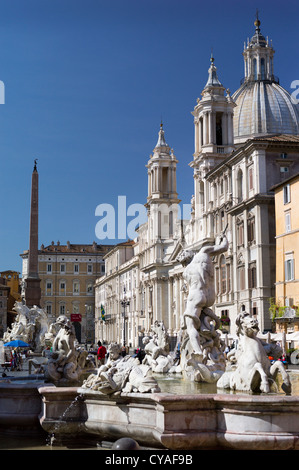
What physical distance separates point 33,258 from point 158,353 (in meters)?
22.9

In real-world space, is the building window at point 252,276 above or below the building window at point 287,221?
below

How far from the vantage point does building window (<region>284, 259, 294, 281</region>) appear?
36.8 metres

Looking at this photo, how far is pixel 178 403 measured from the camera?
709cm

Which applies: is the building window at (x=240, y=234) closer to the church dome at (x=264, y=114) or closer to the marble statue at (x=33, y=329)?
the marble statue at (x=33, y=329)

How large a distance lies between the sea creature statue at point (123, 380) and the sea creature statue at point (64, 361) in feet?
6.50

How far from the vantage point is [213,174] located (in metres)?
50.8

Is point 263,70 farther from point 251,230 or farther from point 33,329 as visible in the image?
point 33,329

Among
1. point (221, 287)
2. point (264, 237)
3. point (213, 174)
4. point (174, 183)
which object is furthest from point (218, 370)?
point (174, 183)

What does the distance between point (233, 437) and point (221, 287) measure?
41.2 meters

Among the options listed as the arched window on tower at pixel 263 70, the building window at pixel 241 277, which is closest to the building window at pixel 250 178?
the building window at pixel 241 277

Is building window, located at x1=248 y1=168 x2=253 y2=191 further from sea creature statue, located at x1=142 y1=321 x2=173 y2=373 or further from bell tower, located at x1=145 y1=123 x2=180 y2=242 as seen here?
bell tower, located at x1=145 y1=123 x2=180 y2=242

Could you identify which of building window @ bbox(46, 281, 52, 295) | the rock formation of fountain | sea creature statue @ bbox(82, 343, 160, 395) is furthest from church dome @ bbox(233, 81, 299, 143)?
building window @ bbox(46, 281, 52, 295)

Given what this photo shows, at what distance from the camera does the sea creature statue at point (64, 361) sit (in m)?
10.4

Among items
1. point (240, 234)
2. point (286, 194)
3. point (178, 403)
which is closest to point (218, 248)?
point (178, 403)
